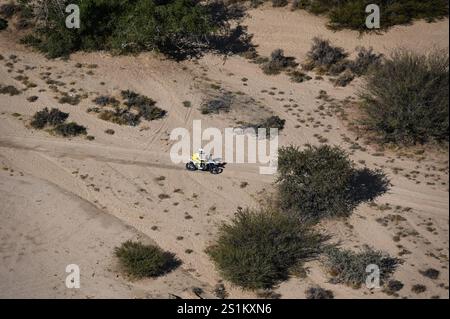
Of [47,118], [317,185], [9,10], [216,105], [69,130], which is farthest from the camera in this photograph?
[9,10]

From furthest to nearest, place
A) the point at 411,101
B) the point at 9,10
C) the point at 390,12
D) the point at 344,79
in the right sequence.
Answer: the point at 9,10 → the point at 390,12 → the point at 344,79 → the point at 411,101

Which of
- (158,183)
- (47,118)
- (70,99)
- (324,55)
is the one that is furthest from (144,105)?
(324,55)

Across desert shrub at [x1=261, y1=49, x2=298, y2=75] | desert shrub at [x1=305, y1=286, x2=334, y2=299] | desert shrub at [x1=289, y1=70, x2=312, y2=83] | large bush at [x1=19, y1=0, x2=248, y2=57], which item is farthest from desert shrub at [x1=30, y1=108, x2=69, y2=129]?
desert shrub at [x1=305, y1=286, x2=334, y2=299]

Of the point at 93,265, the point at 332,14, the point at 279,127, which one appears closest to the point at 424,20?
the point at 332,14

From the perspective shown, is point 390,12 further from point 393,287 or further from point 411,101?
point 393,287

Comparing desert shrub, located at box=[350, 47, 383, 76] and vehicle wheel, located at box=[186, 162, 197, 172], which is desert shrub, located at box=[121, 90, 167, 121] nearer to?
vehicle wheel, located at box=[186, 162, 197, 172]
